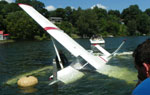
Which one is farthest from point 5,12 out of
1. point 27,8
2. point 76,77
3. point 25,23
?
point 76,77

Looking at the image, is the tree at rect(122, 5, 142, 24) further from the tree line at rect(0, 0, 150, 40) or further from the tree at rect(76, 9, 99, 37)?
the tree at rect(76, 9, 99, 37)

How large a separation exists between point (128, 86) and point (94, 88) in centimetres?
164

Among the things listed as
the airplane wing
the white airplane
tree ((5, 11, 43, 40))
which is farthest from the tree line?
the white airplane

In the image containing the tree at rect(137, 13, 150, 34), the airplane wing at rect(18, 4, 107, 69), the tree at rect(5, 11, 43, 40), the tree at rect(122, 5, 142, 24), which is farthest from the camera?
the tree at rect(122, 5, 142, 24)

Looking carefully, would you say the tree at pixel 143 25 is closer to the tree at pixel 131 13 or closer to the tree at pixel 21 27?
the tree at pixel 131 13

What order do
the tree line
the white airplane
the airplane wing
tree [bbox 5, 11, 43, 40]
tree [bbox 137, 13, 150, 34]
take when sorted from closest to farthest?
the white airplane
the airplane wing
tree [bbox 5, 11, 43, 40]
the tree line
tree [bbox 137, 13, 150, 34]

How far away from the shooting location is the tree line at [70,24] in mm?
73744

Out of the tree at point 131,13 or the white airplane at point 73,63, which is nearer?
the white airplane at point 73,63

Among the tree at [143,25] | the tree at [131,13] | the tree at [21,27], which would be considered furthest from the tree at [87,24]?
the tree at [131,13]

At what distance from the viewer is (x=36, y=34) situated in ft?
255

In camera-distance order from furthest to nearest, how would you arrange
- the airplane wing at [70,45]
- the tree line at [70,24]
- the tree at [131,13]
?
the tree at [131,13], the tree line at [70,24], the airplane wing at [70,45]

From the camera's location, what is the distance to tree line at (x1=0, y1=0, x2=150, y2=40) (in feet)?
242

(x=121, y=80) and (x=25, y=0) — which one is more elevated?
(x=25, y=0)

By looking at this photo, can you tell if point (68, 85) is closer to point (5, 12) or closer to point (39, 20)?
point (39, 20)
